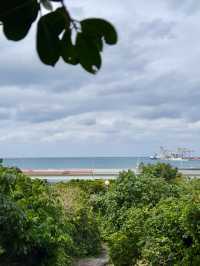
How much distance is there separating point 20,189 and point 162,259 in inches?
123

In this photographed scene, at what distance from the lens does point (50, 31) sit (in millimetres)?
1132

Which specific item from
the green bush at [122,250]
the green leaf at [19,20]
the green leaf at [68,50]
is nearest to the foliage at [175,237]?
the green bush at [122,250]

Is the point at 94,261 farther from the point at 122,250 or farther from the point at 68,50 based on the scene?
the point at 68,50

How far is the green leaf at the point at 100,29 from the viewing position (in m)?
1.08

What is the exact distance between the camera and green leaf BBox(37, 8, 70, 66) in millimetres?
1108

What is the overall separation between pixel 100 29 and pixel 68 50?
0.42 feet

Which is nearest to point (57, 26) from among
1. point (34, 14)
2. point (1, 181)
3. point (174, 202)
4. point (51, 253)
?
point (34, 14)

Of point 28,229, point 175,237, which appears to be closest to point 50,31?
point 28,229

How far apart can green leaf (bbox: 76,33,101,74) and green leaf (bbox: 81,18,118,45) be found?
0.06ft

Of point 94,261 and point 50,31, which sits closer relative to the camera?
point 50,31

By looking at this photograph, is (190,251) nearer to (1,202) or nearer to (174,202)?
(174,202)

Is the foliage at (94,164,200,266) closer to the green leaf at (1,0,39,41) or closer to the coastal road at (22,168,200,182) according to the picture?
the green leaf at (1,0,39,41)

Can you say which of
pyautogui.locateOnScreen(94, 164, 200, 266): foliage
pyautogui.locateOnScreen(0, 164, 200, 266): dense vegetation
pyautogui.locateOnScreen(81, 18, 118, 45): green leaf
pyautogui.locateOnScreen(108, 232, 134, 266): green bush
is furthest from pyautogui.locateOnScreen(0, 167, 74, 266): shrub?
pyautogui.locateOnScreen(81, 18, 118, 45): green leaf

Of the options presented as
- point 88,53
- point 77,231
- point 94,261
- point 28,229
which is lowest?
point 94,261
